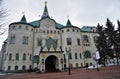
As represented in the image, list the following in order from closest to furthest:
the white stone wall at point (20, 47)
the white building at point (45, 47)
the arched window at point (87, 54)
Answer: the white building at point (45, 47)
the white stone wall at point (20, 47)
the arched window at point (87, 54)

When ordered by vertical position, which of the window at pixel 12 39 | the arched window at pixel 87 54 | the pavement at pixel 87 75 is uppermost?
the window at pixel 12 39

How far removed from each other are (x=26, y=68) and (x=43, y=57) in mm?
8456

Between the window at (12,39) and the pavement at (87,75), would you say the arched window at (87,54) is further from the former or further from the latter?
the window at (12,39)

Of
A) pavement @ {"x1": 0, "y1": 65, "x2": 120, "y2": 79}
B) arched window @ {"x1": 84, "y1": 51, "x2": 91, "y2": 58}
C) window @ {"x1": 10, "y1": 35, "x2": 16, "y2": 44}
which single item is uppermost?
window @ {"x1": 10, "y1": 35, "x2": 16, "y2": 44}

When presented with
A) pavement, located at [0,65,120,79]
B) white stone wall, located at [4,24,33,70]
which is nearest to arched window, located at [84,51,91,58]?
white stone wall, located at [4,24,33,70]

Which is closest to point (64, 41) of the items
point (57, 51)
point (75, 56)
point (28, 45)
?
point (75, 56)

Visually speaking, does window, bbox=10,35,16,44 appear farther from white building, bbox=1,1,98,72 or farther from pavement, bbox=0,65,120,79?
pavement, bbox=0,65,120,79

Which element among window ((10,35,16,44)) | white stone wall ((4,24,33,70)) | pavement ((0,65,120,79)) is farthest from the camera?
window ((10,35,16,44))

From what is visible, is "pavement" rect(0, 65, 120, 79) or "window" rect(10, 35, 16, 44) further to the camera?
"window" rect(10, 35, 16, 44)

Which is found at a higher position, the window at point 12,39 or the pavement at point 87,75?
the window at point 12,39

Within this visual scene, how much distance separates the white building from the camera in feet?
100

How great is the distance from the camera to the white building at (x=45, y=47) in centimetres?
3059

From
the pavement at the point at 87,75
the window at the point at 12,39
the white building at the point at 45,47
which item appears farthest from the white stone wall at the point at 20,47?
the pavement at the point at 87,75

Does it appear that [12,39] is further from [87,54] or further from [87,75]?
[87,54]
